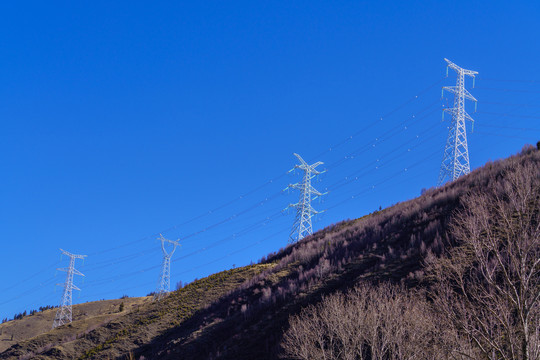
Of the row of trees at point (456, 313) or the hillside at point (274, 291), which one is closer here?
the row of trees at point (456, 313)

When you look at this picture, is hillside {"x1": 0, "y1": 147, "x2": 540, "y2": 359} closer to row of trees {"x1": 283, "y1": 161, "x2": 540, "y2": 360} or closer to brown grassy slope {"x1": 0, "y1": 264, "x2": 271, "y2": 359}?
brown grassy slope {"x1": 0, "y1": 264, "x2": 271, "y2": 359}

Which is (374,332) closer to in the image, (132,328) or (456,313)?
(456,313)

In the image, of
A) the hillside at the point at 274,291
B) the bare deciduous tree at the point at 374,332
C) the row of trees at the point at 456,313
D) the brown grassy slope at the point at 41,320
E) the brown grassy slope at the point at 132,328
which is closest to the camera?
the row of trees at the point at 456,313

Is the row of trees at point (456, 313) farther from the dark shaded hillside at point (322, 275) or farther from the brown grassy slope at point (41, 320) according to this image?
the brown grassy slope at point (41, 320)

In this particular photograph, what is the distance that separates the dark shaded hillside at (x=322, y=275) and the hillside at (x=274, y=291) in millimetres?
80

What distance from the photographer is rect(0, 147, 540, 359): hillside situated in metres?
25.5

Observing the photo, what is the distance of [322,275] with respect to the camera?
29969 mm

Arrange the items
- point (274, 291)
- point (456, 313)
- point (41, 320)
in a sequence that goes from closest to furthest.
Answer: point (456, 313) < point (274, 291) < point (41, 320)

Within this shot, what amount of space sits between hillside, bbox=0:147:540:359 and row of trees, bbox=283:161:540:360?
3.21 m

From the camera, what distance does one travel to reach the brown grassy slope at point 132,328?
3875 cm

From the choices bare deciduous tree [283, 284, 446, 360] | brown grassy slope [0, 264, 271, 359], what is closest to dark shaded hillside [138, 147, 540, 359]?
brown grassy slope [0, 264, 271, 359]

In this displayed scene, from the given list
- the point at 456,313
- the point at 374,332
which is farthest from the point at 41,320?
the point at 456,313

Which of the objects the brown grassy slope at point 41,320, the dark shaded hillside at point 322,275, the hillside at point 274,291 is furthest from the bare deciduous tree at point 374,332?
the brown grassy slope at point 41,320

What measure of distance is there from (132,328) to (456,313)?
34.3m
